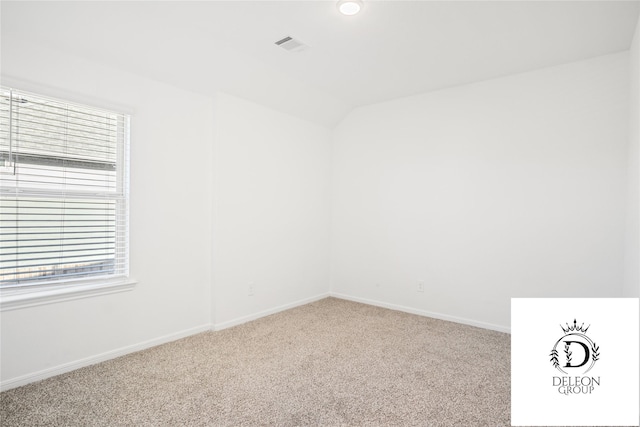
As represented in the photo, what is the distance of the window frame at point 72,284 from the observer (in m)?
2.43

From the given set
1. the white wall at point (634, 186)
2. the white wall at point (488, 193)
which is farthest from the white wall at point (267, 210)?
the white wall at point (634, 186)

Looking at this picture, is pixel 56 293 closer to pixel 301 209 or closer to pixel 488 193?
pixel 301 209

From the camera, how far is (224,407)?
2191mm

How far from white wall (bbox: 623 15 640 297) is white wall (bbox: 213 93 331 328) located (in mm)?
3164

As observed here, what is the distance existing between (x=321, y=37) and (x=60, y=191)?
7.62 feet

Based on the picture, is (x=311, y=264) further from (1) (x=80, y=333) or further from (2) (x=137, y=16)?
(2) (x=137, y=16)

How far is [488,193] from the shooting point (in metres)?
3.71

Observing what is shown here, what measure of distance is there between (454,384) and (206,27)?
3184mm

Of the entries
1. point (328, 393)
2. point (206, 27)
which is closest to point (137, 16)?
point (206, 27)

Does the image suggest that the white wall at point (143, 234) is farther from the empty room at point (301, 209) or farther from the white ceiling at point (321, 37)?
the white ceiling at point (321, 37)

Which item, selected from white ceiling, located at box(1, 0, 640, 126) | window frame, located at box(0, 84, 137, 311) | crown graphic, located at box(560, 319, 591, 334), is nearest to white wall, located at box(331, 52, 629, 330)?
white ceiling, located at box(1, 0, 640, 126)

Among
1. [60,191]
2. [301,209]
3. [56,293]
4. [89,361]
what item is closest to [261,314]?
[301,209]

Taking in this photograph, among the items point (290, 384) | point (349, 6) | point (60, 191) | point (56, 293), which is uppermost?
point (349, 6)

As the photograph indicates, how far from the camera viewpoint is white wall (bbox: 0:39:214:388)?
97.7 inches
